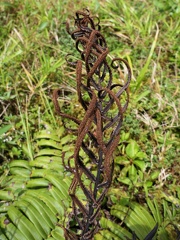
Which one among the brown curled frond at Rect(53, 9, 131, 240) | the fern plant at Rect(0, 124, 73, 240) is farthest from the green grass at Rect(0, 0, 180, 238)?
the brown curled frond at Rect(53, 9, 131, 240)

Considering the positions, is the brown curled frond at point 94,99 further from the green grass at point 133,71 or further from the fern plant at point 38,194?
the green grass at point 133,71

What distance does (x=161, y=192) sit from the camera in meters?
2.17

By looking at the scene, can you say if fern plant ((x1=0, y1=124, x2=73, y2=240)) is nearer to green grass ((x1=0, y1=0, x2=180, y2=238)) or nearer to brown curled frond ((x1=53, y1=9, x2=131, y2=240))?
green grass ((x1=0, y1=0, x2=180, y2=238))

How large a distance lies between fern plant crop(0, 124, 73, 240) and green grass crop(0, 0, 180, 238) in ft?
0.45

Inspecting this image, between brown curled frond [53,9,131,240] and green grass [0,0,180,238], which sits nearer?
brown curled frond [53,9,131,240]

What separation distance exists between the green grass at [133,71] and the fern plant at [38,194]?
137 mm

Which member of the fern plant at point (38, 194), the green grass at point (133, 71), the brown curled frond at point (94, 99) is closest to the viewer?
the brown curled frond at point (94, 99)

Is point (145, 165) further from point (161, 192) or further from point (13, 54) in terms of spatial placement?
point (13, 54)

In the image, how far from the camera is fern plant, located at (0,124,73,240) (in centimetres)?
168

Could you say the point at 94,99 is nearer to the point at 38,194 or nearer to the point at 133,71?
the point at 38,194

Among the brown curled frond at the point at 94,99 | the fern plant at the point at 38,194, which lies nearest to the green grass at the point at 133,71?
the fern plant at the point at 38,194

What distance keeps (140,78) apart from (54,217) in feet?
4.23

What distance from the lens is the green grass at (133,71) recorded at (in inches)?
90.4

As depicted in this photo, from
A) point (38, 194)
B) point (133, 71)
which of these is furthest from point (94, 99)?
point (133, 71)
